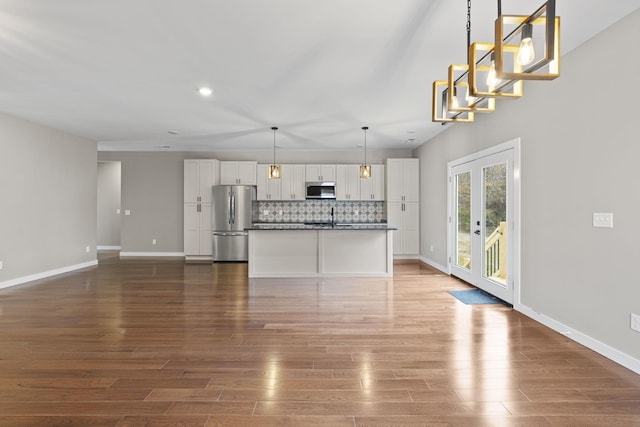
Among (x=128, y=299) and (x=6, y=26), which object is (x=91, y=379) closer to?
(x=128, y=299)

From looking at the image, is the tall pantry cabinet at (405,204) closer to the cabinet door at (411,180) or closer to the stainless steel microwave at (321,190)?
the cabinet door at (411,180)

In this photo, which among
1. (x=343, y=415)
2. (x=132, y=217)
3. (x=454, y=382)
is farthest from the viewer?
(x=132, y=217)

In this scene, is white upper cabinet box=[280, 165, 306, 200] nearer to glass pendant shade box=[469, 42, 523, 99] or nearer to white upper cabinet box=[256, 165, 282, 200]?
white upper cabinet box=[256, 165, 282, 200]

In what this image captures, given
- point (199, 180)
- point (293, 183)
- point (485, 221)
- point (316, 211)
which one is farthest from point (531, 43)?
point (199, 180)

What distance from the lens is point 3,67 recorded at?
347 centimetres

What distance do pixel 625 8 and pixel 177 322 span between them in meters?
4.67

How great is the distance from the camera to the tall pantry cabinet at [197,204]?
774 cm

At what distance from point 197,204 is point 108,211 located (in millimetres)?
3859

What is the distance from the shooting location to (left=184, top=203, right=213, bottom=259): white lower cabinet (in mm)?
7750

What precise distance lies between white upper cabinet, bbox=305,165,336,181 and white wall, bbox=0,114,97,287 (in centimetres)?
462

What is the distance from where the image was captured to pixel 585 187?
291 cm

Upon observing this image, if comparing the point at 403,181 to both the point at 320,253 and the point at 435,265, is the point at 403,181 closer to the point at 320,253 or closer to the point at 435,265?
the point at 435,265

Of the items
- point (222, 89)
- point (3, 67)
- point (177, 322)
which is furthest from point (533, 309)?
point (3, 67)

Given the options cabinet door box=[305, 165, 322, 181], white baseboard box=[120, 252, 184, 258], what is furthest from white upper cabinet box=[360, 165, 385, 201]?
white baseboard box=[120, 252, 184, 258]
